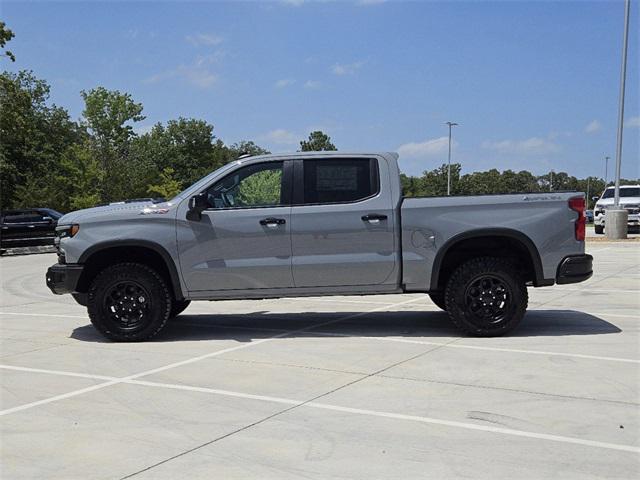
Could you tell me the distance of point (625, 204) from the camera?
95.7 ft

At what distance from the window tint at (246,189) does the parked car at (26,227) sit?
1941cm

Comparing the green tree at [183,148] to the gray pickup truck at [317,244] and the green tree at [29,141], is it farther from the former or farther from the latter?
the gray pickup truck at [317,244]

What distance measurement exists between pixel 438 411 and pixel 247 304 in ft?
19.9

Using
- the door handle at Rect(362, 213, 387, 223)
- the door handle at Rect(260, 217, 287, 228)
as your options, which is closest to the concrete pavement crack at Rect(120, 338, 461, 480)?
the door handle at Rect(362, 213, 387, 223)

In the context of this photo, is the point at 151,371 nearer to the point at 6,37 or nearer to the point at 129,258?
the point at 129,258

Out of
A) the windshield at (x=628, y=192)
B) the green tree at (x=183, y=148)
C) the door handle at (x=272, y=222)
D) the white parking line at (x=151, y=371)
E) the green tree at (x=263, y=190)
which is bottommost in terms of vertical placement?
the white parking line at (x=151, y=371)

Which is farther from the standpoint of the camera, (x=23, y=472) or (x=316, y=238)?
(x=316, y=238)

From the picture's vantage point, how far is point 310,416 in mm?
4871

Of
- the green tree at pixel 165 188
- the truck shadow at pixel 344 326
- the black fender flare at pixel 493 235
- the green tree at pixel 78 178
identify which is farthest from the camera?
the green tree at pixel 165 188

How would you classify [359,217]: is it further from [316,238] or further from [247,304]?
[247,304]


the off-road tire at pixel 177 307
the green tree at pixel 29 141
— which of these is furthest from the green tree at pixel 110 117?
the off-road tire at pixel 177 307

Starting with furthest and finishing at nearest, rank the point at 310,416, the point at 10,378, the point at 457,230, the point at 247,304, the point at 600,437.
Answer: the point at 247,304 < the point at 457,230 < the point at 10,378 < the point at 310,416 < the point at 600,437

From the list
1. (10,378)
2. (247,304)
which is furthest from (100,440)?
(247,304)

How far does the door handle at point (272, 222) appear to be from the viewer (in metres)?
7.52
